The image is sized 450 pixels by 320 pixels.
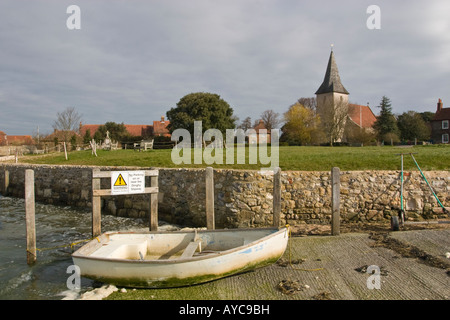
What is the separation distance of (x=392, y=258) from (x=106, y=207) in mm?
12158

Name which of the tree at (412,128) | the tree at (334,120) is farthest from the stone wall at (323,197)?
the tree at (412,128)

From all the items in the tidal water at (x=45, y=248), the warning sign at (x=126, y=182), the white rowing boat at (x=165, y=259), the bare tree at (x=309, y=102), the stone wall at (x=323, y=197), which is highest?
the bare tree at (x=309, y=102)

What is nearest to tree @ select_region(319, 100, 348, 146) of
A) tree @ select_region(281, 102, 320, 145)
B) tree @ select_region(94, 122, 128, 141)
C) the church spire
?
tree @ select_region(281, 102, 320, 145)

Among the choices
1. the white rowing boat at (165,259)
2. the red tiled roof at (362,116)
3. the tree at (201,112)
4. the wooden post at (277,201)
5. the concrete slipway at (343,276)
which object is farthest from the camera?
the red tiled roof at (362,116)

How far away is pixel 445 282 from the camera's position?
5.89m

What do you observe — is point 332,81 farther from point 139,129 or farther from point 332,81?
point 139,129

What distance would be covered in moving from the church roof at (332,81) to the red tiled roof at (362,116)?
15.2 feet

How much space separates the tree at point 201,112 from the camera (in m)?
44.4

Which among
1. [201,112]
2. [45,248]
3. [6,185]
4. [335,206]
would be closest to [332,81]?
[201,112]

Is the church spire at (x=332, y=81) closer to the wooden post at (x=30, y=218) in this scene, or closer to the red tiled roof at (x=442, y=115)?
the red tiled roof at (x=442, y=115)

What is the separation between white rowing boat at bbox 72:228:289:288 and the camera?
20.4 feet

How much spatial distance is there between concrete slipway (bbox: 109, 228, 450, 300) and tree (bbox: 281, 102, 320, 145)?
48.3 m
